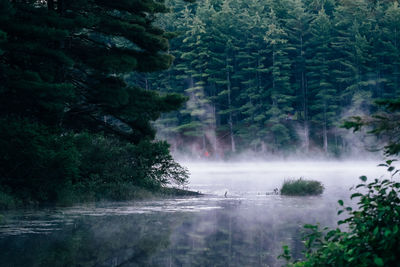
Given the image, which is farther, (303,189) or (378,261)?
(303,189)

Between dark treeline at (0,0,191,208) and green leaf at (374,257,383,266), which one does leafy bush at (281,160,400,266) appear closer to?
green leaf at (374,257,383,266)

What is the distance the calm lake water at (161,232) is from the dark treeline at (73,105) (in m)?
1.58

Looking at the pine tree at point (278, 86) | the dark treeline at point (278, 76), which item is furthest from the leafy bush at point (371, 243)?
the dark treeline at point (278, 76)

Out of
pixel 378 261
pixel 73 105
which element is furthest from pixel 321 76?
pixel 378 261

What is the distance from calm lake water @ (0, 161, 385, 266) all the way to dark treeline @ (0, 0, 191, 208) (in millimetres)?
1580

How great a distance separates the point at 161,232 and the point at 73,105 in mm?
11129

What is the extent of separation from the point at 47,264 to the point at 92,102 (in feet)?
45.2

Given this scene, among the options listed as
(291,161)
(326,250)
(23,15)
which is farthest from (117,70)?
(291,161)

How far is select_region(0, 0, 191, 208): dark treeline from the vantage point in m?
18.4

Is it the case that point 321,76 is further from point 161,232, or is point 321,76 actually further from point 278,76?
point 161,232

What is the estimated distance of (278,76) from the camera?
71.4 meters

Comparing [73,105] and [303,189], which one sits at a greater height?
[73,105]

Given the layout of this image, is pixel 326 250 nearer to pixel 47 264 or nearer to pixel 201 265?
pixel 201 265

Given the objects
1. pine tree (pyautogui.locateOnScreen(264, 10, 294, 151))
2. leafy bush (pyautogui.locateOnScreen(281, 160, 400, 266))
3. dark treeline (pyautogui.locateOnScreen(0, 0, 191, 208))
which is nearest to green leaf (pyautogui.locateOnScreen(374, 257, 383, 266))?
leafy bush (pyautogui.locateOnScreen(281, 160, 400, 266))
